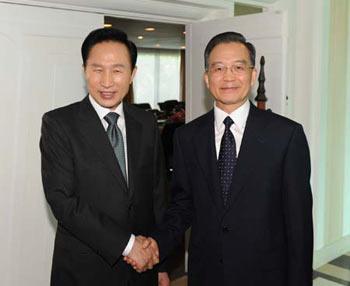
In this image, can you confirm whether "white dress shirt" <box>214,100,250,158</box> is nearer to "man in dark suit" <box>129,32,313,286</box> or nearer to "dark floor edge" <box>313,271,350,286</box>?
"man in dark suit" <box>129,32,313,286</box>

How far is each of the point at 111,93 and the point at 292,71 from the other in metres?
2.12

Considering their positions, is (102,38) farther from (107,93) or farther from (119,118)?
(119,118)

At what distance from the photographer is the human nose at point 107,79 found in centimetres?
169

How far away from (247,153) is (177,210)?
1.35 feet

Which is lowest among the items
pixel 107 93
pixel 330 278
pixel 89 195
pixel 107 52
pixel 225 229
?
pixel 330 278

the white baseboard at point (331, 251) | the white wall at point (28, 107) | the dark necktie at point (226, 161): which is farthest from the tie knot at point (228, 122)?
the white baseboard at point (331, 251)

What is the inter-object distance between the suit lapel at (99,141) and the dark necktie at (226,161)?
0.38m

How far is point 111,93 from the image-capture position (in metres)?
1.72

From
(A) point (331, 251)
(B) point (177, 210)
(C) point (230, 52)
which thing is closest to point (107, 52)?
(C) point (230, 52)

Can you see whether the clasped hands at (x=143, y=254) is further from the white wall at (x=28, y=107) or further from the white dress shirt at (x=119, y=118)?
the white wall at (x=28, y=107)

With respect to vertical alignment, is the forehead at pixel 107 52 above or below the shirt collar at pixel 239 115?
above

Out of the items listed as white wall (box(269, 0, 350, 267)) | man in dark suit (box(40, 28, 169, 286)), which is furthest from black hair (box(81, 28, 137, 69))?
white wall (box(269, 0, 350, 267))

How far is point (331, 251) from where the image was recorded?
3906 mm

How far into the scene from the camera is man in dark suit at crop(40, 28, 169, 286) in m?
1.65
